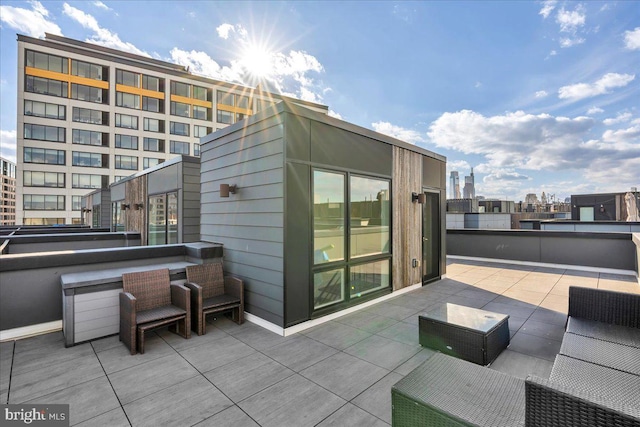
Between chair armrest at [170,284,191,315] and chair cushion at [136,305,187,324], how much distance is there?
0.05 metres

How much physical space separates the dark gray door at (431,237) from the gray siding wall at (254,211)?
3.73m

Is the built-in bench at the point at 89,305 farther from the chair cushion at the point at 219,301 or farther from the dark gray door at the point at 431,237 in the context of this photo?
the dark gray door at the point at 431,237

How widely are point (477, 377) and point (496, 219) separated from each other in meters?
16.0

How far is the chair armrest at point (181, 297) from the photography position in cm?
344

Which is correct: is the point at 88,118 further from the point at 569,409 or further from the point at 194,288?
the point at 569,409

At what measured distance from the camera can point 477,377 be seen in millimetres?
1961

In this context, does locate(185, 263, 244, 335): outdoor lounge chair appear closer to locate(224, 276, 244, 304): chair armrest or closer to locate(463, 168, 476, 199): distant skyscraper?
locate(224, 276, 244, 304): chair armrest

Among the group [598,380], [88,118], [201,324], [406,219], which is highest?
[88,118]

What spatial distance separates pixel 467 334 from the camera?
114 inches

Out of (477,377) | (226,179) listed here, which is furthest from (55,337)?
(477,377)

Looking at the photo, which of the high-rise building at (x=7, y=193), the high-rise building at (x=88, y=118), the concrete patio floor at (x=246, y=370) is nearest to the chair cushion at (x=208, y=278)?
the concrete patio floor at (x=246, y=370)

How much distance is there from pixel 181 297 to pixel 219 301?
0.52 meters

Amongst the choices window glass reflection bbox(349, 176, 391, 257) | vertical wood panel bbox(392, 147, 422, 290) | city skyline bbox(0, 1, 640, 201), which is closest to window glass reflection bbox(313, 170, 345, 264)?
window glass reflection bbox(349, 176, 391, 257)

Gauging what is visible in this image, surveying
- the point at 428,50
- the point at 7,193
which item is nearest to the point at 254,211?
the point at 428,50
